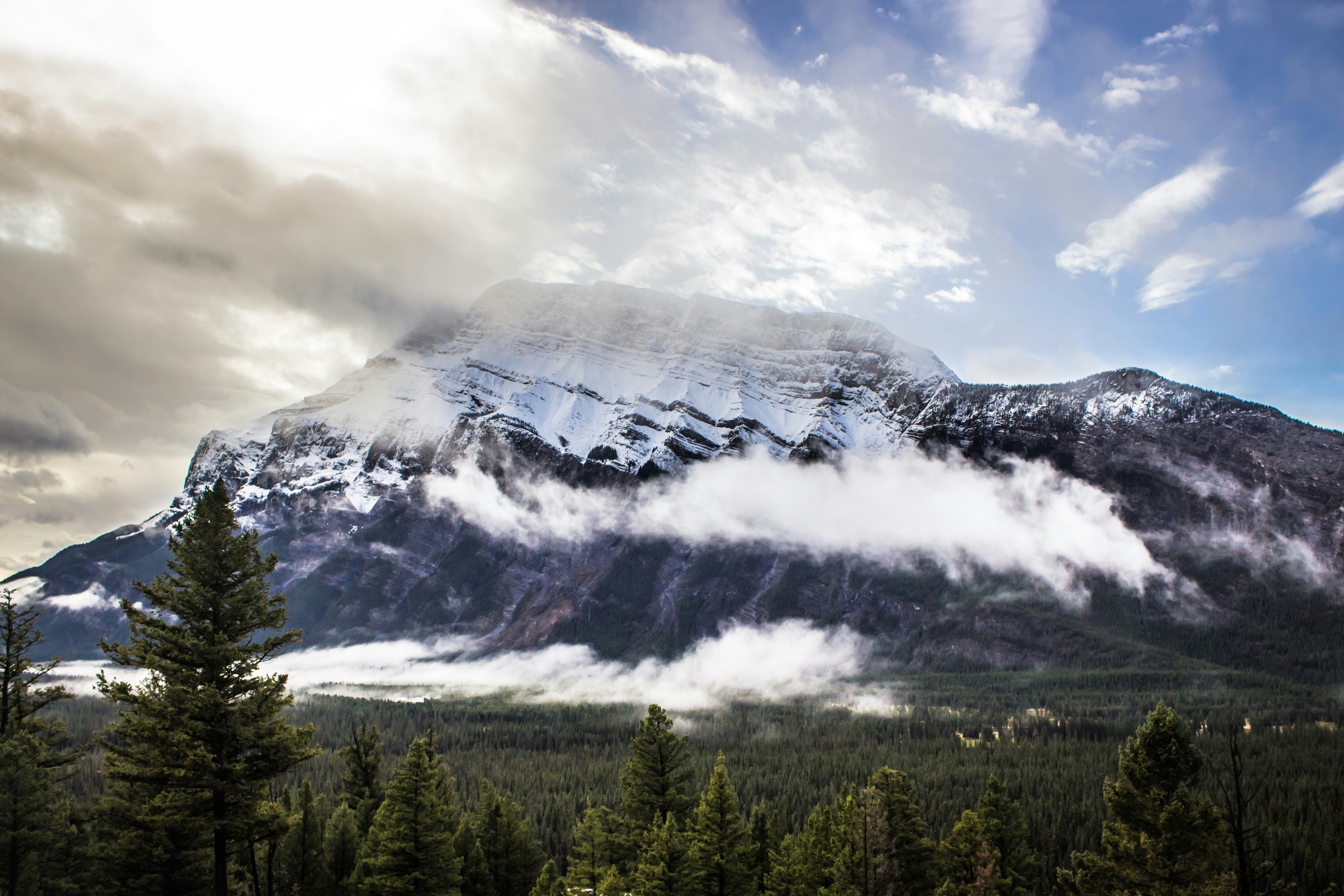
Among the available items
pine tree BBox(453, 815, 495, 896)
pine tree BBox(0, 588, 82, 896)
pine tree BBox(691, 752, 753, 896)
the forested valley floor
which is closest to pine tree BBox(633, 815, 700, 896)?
pine tree BBox(691, 752, 753, 896)

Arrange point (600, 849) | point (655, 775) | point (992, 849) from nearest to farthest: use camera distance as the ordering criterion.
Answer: point (992, 849), point (655, 775), point (600, 849)

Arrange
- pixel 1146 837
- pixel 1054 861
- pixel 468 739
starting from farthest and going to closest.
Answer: pixel 468 739, pixel 1054 861, pixel 1146 837

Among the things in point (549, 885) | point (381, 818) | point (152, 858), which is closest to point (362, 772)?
point (381, 818)

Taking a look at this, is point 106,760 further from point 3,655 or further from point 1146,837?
point 1146,837

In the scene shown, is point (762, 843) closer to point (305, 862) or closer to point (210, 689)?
point (305, 862)

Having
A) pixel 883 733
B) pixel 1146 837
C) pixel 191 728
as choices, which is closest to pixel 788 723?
pixel 883 733

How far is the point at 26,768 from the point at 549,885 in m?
25.4

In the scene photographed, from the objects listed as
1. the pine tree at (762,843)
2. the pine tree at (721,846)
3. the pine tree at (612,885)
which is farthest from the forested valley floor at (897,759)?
the pine tree at (612,885)

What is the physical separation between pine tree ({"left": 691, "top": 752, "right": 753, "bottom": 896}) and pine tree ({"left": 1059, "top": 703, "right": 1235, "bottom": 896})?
13920 millimetres

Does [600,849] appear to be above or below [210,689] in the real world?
below

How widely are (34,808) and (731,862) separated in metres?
31.9

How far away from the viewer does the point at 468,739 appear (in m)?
160

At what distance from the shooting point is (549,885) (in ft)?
133

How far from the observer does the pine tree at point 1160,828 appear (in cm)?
2578
